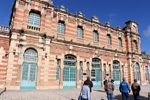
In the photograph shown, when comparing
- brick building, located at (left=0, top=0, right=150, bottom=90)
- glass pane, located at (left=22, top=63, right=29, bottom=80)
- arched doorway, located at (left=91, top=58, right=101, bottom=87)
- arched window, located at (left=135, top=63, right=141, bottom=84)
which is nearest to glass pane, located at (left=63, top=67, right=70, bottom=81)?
brick building, located at (left=0, top=0, right=150, bottom=90)

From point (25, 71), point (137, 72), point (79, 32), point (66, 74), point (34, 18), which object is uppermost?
point (34, 18)

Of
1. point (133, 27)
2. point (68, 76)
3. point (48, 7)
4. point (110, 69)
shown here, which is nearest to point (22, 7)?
point (48, 7)

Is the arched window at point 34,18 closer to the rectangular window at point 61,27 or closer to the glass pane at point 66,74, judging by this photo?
the rectangular window at point 61,27

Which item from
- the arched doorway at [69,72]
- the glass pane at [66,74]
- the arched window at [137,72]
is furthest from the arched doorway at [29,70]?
the arched window at [137,72]

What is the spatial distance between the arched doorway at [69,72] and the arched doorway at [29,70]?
3307 mm

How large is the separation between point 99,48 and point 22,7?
1040cm

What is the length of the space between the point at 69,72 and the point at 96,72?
4.01 m

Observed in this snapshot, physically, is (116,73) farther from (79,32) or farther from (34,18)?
(34,18)

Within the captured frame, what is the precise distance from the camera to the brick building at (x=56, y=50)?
10227 mm

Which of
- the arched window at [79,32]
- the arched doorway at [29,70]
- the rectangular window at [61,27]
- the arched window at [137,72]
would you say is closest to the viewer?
the arched doorway at [29,70]

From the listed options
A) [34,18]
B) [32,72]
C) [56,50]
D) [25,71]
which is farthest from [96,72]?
[34,18]

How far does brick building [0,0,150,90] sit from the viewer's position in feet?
33.6

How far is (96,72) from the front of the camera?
1482 centimetres

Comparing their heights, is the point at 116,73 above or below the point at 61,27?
below
